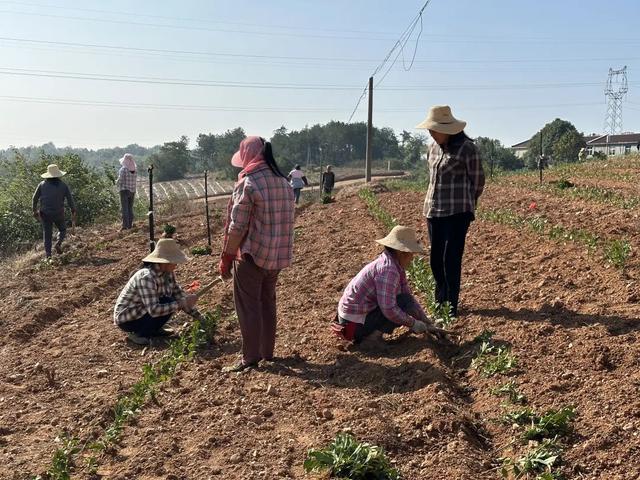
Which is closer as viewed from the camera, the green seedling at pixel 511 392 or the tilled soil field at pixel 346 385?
the tilled soil field at pixel 346 385

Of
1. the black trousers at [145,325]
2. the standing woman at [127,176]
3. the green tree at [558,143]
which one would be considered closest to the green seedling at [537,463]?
the black trousers at [145,325]

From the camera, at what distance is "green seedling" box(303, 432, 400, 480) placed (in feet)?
10.3

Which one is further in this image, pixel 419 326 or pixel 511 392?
pixel 419 326

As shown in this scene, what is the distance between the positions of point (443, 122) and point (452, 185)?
0.50 metres

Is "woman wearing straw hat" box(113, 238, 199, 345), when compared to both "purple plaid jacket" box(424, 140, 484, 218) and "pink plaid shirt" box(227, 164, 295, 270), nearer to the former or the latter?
"pink plaid shirt" box(227, 164, 295, 270)

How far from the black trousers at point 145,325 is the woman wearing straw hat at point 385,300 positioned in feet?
5.37

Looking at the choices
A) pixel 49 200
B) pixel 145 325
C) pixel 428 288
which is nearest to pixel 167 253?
pixel 145 325

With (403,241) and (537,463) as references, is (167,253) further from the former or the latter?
(537,463)

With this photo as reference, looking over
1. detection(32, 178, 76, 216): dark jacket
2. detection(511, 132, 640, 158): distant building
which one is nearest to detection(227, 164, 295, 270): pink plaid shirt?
detection(32, 178, 76, 216): dark jacket

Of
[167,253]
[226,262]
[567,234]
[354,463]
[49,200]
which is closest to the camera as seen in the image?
[354,463]

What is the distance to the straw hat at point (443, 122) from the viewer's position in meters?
5.30

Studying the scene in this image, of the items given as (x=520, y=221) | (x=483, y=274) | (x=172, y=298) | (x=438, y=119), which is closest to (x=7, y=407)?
(x=172, y=298)

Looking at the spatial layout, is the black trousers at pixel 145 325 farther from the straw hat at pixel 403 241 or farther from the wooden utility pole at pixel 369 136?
the wooden utility pole at pixel 369 136

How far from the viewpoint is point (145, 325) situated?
19.6 feet
